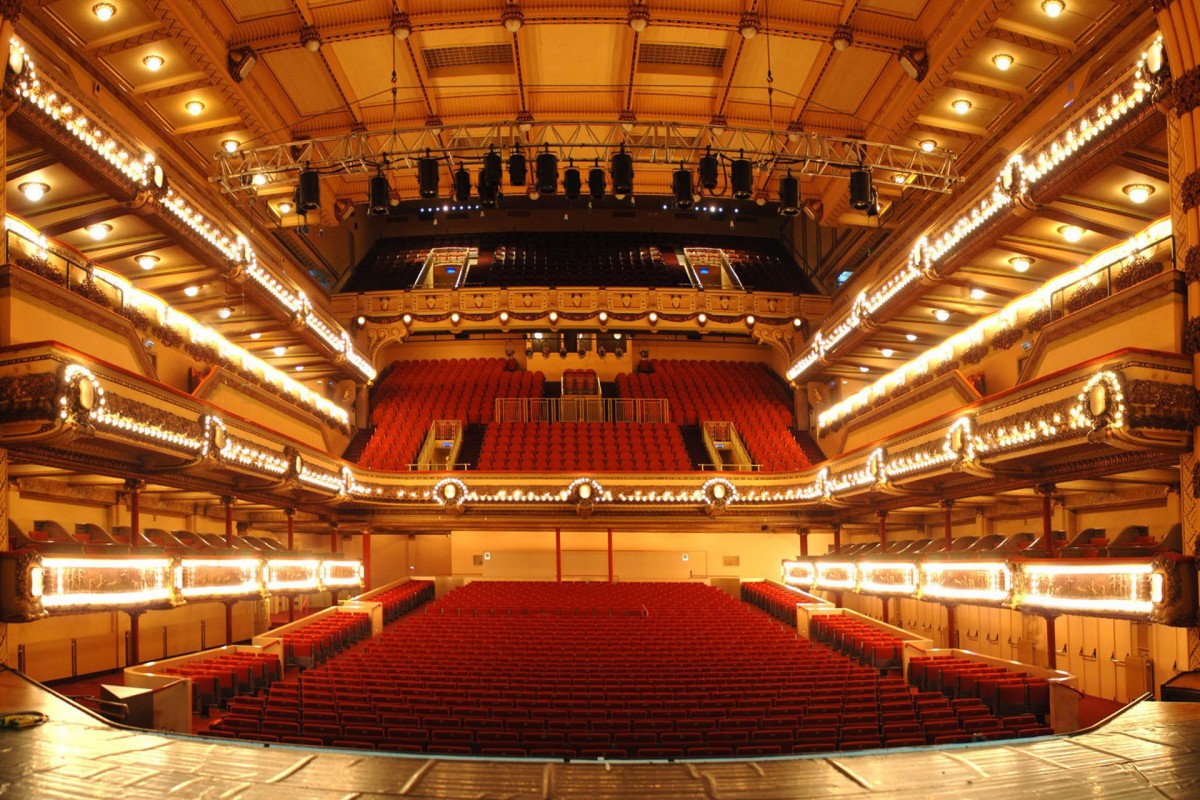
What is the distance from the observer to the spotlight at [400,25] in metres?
14.4

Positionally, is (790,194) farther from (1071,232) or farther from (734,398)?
(734,398)

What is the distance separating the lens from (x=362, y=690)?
10.3 metres

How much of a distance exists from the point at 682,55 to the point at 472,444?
44.2 feet

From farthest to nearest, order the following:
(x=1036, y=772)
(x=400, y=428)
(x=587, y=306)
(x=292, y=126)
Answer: (x=587, y=306) → (x=400, y=428) → (x=292, y=126) → (x=1036, y=772)

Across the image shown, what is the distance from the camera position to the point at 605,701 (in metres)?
9.75

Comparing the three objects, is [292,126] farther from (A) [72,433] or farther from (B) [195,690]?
(B) [195,690]

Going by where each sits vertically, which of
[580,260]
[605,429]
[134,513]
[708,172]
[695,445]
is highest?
[580,260]

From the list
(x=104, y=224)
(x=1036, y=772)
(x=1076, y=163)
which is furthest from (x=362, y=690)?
(x=1076, y=163)

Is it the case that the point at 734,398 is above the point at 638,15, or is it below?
below

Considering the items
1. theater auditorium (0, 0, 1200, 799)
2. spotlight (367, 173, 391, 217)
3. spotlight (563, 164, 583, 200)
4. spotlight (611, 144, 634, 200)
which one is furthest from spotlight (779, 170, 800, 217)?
spotlight (367, 173, 391, 217)

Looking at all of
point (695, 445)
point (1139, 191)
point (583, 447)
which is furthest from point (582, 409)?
point (1139, 191)

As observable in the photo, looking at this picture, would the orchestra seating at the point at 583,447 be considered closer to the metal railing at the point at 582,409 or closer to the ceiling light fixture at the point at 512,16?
the metal railing at the point at 582,409

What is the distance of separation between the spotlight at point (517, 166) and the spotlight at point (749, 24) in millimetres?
4578

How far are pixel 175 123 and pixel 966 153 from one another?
1464cm
